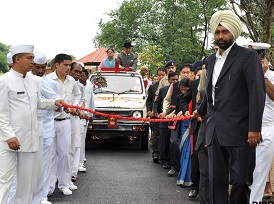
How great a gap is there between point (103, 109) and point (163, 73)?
1.86m

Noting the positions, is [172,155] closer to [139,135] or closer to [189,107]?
[189,107]

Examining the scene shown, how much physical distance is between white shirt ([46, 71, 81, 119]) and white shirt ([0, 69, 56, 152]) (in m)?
2.02

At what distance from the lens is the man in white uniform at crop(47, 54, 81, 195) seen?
783 cm

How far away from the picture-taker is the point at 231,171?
4.73 metres

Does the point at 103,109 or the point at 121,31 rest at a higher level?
the point at 121,31

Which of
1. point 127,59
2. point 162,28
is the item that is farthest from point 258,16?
point 162,28

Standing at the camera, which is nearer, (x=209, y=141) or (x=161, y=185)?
(x=209, y=141)

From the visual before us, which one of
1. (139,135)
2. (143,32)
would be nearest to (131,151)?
(139,135)

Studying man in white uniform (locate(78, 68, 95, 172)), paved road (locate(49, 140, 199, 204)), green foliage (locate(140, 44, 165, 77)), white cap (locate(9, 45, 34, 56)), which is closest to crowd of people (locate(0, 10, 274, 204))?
white cap (locate(9, 45, 34, 56))

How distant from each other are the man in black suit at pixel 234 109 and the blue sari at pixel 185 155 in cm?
370

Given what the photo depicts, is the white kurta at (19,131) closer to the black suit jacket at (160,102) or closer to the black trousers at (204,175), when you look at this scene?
the black trousers at (204,175)

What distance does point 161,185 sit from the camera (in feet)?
29.7

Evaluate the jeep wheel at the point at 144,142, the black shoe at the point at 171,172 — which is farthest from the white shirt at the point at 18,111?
the jeep wheel at the point at 144,142

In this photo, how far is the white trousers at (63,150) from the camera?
308 inches
